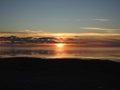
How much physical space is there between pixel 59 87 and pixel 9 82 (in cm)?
371

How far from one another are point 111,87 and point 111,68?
10.6 m

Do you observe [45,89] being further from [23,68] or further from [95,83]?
[23,68]

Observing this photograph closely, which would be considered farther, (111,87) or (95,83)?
(95,83)

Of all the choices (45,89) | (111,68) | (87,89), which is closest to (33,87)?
(45,89)

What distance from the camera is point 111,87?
1591 centimetres

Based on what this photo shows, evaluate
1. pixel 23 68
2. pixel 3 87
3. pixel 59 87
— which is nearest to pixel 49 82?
pixel 59 87

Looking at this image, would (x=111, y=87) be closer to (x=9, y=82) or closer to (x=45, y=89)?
(x=45, y=89)

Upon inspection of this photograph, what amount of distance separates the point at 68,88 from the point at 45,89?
1.33 m

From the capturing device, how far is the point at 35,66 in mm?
27141

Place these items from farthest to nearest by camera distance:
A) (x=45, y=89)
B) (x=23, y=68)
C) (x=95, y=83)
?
(x=23, y=68) → (x=95, y=83) → (x=45, y=89)

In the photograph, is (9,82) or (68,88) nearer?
(68,88)

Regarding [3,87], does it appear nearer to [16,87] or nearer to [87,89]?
[16,87]

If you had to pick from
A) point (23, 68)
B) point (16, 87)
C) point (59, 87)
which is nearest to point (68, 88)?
point (59, 87)

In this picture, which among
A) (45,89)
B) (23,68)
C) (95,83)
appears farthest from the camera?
(23,68)
